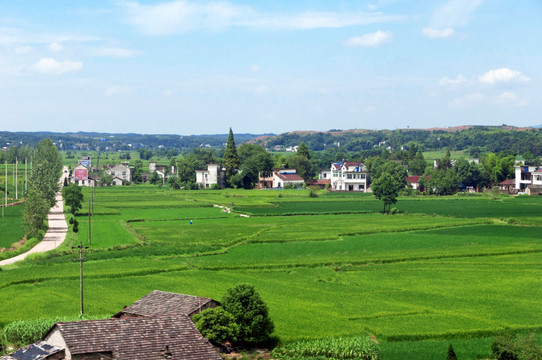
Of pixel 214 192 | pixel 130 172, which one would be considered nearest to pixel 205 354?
pixel 214 192

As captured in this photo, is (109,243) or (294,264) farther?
(109,243)

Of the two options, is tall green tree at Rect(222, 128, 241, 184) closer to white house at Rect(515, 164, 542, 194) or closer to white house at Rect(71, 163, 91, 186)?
white house at Rect(71, 163, 91, 186)

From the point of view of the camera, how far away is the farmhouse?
2273 centimetres

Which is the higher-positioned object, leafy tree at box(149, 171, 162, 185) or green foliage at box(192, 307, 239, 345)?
leafy tree at box(149, 171, 162, 185)

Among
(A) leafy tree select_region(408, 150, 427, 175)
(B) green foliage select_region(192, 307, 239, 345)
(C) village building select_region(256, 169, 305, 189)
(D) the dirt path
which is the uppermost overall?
(A) leafy tree select_region(408, 150, 427, 175)

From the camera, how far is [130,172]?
567 feet

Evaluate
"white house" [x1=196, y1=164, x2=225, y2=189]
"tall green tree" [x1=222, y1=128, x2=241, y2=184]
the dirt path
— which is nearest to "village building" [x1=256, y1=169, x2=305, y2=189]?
"tall green tree" [x1=222, y1=128, x2=241, y2=184]

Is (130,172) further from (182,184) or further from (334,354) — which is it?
(334,354)

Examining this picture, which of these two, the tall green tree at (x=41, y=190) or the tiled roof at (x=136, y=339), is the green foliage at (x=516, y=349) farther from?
the tall green tree at (x=41, y=190)

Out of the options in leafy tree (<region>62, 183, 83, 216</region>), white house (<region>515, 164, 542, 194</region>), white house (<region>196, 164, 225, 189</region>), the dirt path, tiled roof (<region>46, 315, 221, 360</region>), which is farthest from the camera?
white house (<region>196, 164, 225, 189</region>)

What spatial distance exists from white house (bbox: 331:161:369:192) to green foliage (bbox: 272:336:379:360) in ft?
348

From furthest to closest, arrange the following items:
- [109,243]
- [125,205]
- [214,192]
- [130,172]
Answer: [130,172], [214,192], [125,205], [109,243]

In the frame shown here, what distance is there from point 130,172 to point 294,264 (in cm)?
12631

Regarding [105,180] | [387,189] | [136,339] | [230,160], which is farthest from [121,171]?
[136,339]
